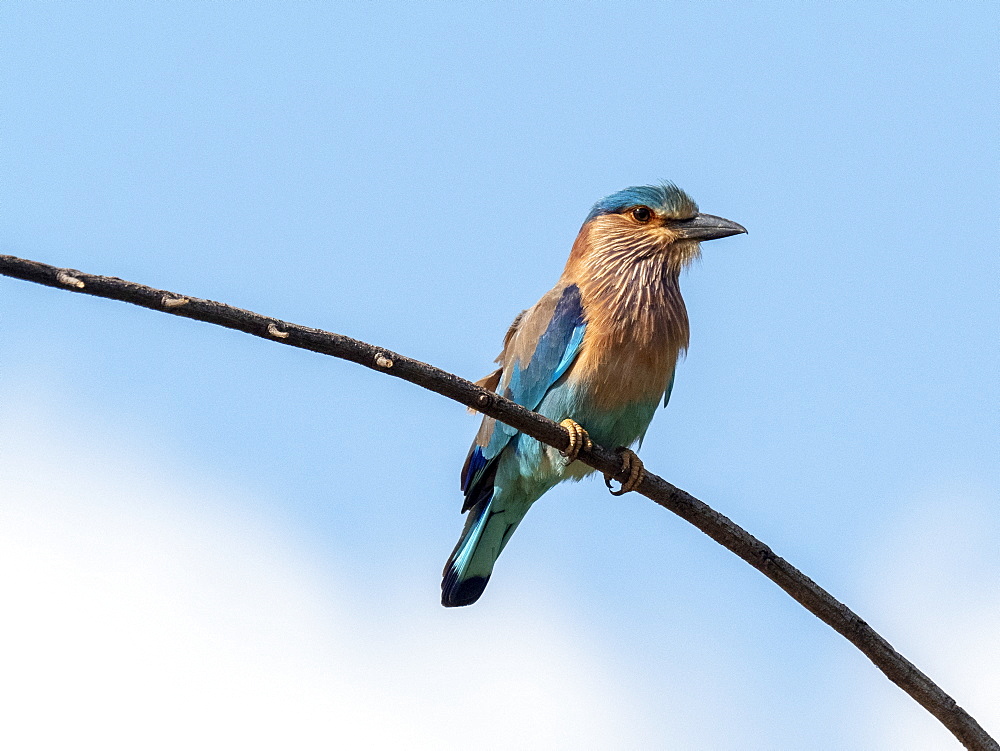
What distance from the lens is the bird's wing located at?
5996mm

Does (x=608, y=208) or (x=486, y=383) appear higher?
(x=608, y=208)

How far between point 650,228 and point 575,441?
81.5 inches

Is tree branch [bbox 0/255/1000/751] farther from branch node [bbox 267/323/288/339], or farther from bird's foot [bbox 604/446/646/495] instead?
bird's foot [bbox 604/446/646/495]

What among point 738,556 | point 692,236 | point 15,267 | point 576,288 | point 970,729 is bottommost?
point 970,729

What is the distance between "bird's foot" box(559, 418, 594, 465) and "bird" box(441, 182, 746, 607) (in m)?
0.02

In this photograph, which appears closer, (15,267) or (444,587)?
(15,267)

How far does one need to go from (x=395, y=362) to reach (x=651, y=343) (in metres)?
2.38

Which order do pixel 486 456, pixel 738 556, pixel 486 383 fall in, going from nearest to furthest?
pixel 738 556 < pixel 486 456 < pixel 486 383

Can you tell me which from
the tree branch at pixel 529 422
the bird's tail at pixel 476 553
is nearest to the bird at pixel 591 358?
the bird's tail at pixel 476 553

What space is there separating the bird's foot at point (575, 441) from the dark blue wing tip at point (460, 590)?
1400 mm

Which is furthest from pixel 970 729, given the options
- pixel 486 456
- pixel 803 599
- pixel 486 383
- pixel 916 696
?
pixel 486 383

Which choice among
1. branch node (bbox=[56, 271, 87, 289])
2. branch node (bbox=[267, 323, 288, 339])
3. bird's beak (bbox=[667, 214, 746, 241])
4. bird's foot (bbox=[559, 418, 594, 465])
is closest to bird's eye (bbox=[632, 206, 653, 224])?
bird's beak (bbox=[667, 214, 746, 241])

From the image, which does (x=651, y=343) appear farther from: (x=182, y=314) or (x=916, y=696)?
(x=182, y=314)

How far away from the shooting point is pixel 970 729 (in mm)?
4203
